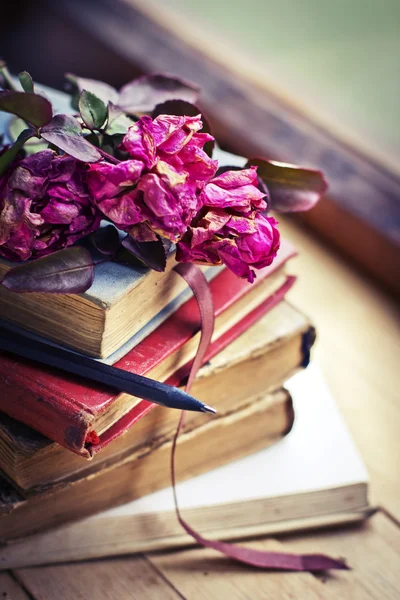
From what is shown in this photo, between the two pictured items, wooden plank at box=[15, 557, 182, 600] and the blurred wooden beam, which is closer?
wooden plank at box=[15, 557, 182, 600]

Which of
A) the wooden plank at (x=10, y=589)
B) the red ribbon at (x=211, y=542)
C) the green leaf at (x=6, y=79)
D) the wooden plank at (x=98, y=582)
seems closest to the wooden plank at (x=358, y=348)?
the red ribbon at (x=211, y=542)

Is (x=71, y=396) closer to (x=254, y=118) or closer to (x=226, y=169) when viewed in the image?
(x=226, y=169)

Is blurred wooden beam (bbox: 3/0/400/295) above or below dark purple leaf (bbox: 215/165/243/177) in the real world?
below

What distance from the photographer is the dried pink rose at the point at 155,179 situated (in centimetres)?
43

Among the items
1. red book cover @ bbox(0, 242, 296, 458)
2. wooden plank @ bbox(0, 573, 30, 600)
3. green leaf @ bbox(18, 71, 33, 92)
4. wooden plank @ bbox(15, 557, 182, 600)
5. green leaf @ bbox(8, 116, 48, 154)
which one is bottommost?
wooden plank @ bbox(0, 573, 30, 600)

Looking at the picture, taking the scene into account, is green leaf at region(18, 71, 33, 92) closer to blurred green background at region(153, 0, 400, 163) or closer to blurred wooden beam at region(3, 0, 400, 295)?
blurred wooden beam at region(3, 0, 400, 295)

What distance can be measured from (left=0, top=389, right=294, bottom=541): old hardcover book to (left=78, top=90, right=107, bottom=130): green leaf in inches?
11.2

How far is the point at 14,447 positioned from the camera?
1.62 ft

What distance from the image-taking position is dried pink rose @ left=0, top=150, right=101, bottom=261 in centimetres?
45

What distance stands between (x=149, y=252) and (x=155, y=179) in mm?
71

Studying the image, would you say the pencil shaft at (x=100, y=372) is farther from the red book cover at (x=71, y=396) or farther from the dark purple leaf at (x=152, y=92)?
the dark purple leaf at (x=152, y=92)

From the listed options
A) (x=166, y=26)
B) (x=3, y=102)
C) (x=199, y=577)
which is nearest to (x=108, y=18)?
(x=166, y=26)

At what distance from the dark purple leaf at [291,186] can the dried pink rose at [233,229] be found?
0.42 feet

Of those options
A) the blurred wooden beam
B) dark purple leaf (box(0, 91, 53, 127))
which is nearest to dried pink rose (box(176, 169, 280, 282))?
dark purple leaf (box(0, 91, 53, 127))
